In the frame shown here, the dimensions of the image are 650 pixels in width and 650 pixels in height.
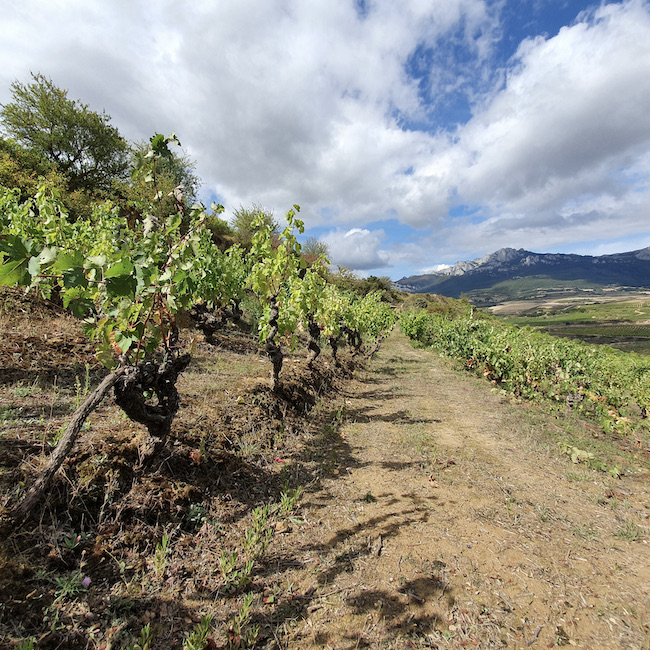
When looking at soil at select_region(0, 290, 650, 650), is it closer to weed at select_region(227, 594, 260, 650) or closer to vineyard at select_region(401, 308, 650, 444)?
weed at select_region(227, 594, 260, 650)

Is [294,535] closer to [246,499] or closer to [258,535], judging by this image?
[258,535]

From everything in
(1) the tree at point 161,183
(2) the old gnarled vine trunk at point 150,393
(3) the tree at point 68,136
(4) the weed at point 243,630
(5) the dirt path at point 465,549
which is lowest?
(5) the dirt path at point 465,549

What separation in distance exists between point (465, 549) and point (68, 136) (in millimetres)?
38779

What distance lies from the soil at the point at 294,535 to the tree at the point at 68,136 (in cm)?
3049

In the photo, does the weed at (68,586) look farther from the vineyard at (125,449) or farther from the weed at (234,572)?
the weed at (234,572)

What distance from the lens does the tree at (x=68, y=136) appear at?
25875 millimetres

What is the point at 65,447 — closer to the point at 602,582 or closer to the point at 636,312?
the point at 602,582

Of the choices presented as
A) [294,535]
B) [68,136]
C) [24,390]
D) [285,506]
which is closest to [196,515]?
[285,506]

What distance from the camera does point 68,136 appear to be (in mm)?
27047

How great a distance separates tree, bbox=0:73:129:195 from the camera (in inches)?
1019

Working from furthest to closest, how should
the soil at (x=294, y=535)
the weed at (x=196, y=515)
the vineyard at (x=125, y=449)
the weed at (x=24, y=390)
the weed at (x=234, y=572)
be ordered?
the weed at (x=24, y=390), the weed at (x=196, y=515), the weed at (x=234, y=572), the soil at (x=294, y=535), the vineyard at (x=125, y=449)

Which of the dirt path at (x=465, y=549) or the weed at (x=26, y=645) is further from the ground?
the weed at (x=26, y=645)

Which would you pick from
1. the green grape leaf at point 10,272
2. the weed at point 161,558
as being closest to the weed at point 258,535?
the weed at point 161,558

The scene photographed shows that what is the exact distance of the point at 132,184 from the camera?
28.7 m
